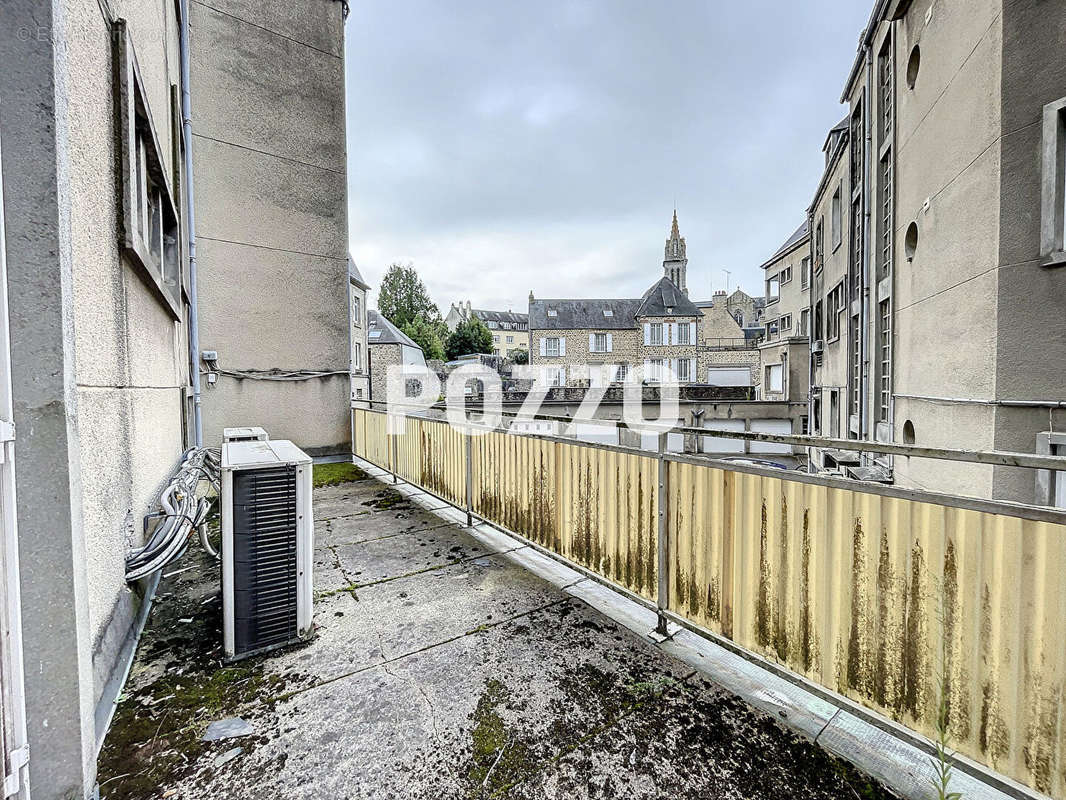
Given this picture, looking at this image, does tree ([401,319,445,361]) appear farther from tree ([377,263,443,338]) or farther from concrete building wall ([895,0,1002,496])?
concrete building wall ([895,0,1002,496])

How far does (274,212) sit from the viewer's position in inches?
276

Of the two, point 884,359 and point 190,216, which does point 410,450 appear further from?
point 884,359

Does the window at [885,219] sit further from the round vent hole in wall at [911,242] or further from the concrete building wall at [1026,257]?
the concrete building wall at [1026,257]

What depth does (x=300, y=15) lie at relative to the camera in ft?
23.8

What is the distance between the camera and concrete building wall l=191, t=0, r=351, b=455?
21.4ft

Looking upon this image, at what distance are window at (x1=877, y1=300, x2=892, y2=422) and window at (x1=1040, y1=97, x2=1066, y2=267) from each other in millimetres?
4285

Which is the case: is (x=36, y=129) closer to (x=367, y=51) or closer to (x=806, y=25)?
(x=367, y=51)

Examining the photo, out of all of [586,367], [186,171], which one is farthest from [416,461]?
[586,367]

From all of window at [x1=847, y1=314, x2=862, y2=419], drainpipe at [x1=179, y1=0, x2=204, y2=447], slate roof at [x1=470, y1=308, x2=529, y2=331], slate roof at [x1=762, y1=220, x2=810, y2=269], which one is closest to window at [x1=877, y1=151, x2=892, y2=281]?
window at [x1=847, y1=314, x2=862, y2=419]

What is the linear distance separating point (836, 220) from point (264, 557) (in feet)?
48.2

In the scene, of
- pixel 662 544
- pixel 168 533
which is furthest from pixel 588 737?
pixel 168 533

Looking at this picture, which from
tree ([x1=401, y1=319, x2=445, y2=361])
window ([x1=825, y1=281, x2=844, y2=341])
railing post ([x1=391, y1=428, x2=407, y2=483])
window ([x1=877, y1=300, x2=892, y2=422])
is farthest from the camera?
tree ([x1=401, y1=319, x2=445, y2=361])

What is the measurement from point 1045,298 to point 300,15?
10.5 meters

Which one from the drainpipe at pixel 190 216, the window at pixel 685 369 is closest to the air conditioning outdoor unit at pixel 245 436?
→ the drainpipe at pixel 190 216
